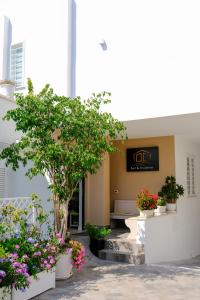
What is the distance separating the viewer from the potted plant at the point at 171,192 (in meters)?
12.0

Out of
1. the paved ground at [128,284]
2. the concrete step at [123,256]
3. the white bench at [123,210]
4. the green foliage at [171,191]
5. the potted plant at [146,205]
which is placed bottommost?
the paved ground at [128,284]

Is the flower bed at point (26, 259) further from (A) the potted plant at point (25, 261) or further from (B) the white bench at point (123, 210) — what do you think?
(B) the white bench at point (123, 210)

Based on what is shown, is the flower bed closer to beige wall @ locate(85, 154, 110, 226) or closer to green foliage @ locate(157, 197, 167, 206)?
green foliage @ locate(157, 197, 167, 206)

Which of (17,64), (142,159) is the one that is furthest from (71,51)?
(142,159)

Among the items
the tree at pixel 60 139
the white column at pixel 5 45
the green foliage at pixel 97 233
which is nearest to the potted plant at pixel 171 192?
the green foliage at pixel 97 233

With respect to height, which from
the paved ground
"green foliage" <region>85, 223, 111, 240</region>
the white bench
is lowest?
the paved ground

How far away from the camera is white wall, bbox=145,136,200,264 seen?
32.8 feet

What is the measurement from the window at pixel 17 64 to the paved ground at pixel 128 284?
740cm

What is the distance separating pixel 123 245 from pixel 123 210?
3709 millimetres

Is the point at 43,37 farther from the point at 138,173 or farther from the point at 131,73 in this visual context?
the point at 138,173

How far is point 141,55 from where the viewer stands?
9867mm

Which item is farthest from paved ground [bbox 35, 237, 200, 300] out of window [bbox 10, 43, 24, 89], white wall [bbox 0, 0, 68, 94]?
window [bbox 10, 43, 24, 89]

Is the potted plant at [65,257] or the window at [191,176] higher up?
the window at [191,176]

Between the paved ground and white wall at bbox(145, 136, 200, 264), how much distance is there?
1.17 m
